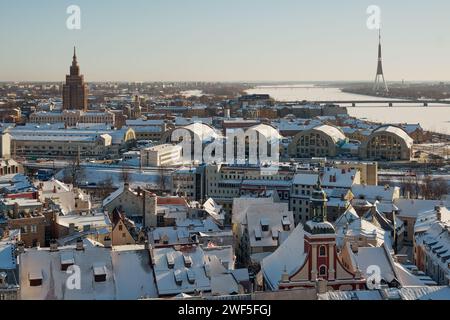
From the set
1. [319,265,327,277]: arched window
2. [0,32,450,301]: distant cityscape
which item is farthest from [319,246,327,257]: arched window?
[319,265,327,277]: arched window

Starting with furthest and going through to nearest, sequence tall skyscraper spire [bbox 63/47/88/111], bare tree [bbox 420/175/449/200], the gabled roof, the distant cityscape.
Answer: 1. tall skyscraper spire [bbox 63/47/88/111]
2. bare tree [bbox 420/175/449/200]
3. the gabled roof
4. the distant cityscape

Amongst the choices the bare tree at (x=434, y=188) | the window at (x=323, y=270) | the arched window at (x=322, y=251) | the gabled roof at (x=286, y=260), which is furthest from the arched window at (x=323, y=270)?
the bare tree at (x=434, y=188)

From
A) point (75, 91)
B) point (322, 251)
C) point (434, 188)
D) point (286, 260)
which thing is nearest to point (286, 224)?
point (286, 260)

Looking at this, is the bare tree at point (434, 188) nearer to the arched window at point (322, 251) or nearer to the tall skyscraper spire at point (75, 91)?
the arched window at point (322, 251)

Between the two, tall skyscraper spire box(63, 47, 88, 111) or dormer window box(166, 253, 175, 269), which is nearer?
dormer window box(166, 253, 175, 269)

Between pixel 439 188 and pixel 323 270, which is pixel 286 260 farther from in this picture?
pixel 439 188

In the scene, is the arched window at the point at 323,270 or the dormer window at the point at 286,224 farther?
the dormer window at the point at 286,224

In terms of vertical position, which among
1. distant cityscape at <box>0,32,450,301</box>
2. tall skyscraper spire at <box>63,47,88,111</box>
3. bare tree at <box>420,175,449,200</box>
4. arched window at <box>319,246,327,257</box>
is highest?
tall skyscraper spire at <box>63,47,88,111</box>

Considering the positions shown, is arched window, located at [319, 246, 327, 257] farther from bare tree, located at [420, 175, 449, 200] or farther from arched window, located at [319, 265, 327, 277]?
bare tree, located at [420, 175, 449, 200]

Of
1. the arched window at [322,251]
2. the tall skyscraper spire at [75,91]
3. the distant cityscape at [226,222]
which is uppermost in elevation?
the tall skyscraper spire at [75,91]
